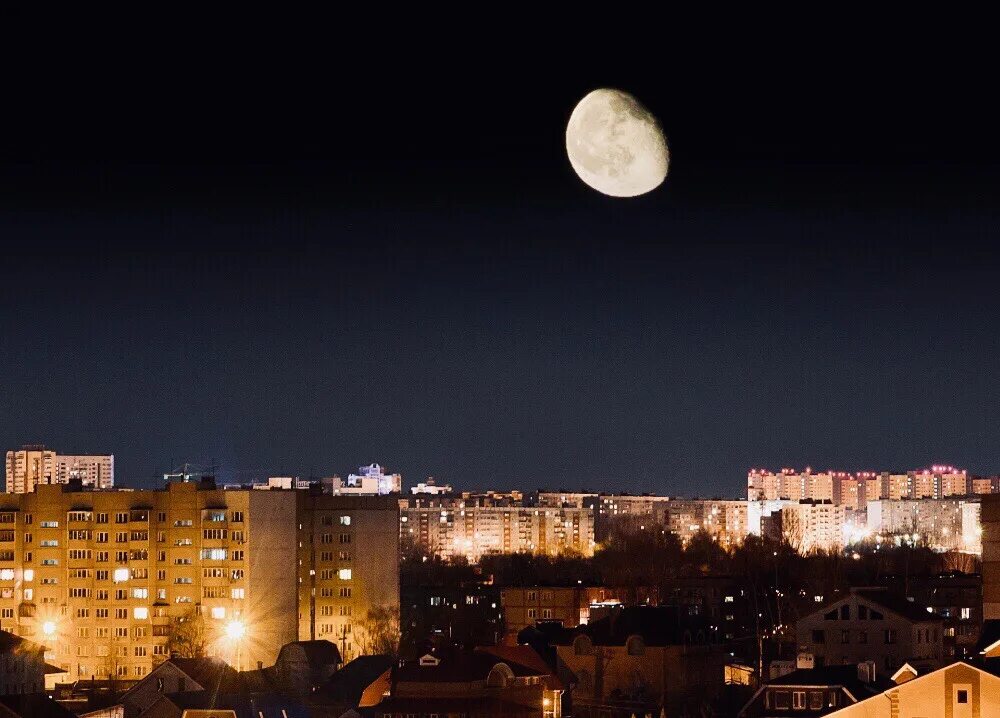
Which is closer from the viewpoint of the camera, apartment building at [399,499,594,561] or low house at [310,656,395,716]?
low house at [310,656,395,716]

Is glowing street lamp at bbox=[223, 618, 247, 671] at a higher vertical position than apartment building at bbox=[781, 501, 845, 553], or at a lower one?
lower

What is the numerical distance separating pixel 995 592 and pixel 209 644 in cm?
1517

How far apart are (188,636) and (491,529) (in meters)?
57.8

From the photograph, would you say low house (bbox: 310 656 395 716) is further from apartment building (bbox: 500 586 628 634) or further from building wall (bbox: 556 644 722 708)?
apartment building (bbox: 500 586 628 634)

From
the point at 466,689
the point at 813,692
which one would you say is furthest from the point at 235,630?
the point at 813,692

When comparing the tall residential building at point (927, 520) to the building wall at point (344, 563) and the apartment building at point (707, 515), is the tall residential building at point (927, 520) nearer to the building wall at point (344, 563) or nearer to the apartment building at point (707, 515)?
the apartment building at point (707, 515)

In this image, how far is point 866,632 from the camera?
2616 cm

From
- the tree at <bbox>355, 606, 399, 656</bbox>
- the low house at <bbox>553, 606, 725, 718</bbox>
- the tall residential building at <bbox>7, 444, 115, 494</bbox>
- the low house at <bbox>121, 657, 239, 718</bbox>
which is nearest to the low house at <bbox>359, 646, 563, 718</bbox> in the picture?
the low house at <bbox>121, 657, 239, 718</bbox>

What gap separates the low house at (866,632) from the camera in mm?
25844

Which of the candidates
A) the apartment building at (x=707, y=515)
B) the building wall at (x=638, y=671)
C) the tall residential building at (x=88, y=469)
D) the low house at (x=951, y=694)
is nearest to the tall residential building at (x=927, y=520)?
the apartment building at (x=707, y=515)

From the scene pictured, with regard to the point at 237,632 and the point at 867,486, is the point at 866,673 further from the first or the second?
the point at 867,486

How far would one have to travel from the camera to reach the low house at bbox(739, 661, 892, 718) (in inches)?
664

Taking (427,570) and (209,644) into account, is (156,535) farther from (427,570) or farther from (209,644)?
(427,570)

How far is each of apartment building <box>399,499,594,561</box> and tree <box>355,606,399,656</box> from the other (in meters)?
48.9
